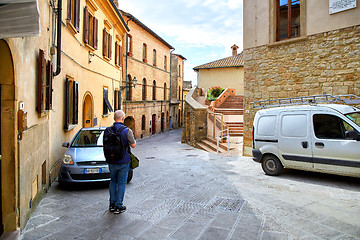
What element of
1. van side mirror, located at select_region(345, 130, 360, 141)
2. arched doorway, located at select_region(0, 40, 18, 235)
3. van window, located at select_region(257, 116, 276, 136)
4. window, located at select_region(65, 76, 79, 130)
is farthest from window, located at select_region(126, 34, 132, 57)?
arched doorway, located at select_region(0, 40, 18, 235)

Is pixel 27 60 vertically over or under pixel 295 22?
under

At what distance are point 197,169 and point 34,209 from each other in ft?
17.3

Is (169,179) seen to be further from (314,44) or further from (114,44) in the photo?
(114,44)

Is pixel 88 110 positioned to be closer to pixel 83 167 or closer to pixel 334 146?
pixel 83 167

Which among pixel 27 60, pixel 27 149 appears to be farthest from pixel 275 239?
pixel 27 60

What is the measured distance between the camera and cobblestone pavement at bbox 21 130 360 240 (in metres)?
4.11

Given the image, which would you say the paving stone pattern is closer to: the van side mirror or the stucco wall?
the van side mirror

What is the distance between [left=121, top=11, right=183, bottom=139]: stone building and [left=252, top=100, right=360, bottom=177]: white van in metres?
13.1

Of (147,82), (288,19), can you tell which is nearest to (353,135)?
(288,19)

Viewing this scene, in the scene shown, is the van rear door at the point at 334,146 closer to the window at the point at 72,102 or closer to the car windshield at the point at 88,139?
the car windshield at the point at 88,139

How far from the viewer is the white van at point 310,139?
6746 millimetres

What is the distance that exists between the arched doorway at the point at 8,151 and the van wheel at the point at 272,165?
21.5ft

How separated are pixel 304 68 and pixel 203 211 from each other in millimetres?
7594

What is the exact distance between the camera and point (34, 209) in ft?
16.5
